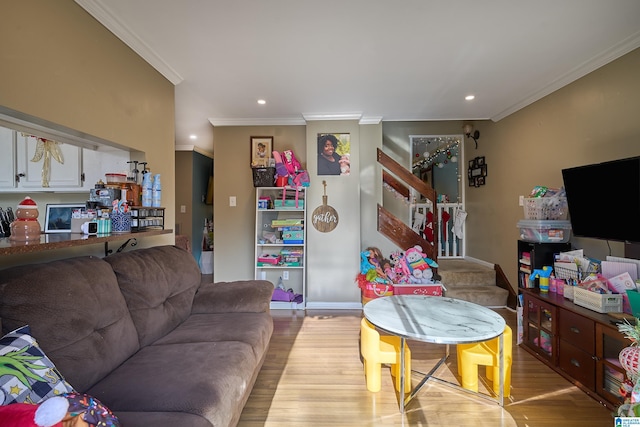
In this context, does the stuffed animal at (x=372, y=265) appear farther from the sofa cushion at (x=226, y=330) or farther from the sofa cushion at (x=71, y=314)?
the sofa cushion at (x=71, y=314)

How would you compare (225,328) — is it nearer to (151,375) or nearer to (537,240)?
(151,375)

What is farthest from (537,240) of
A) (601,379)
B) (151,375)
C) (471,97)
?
(151,375)

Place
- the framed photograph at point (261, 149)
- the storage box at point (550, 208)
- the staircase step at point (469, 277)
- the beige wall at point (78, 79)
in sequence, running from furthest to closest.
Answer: the framed photograph at point (261, 149)
the staircase step at point (469, 277)
the storage box at point (550, 208)
the beige wall at point (78, 79)

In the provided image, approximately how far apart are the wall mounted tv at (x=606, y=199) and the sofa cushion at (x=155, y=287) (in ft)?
10.6

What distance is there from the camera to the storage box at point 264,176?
3582 millimetres

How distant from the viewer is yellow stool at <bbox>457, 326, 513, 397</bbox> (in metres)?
1.82

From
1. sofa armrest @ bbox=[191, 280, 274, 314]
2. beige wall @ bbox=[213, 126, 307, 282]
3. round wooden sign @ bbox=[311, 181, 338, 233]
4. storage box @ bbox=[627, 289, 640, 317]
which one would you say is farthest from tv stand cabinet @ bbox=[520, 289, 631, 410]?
beige wall @ bbox=[213, 126, 307, 282]

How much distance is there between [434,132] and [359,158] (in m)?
1.79

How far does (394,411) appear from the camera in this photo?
173cm

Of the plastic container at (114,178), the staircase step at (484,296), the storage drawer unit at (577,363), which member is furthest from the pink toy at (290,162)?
the storage drawer unit at (577,363)

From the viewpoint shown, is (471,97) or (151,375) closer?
(151,375)

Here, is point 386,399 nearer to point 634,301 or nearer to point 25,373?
point 634,301

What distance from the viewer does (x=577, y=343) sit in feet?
6.41

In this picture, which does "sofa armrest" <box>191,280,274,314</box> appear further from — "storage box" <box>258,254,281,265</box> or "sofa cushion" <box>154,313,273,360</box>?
"storage box" <box>258,254,281,265</box>
